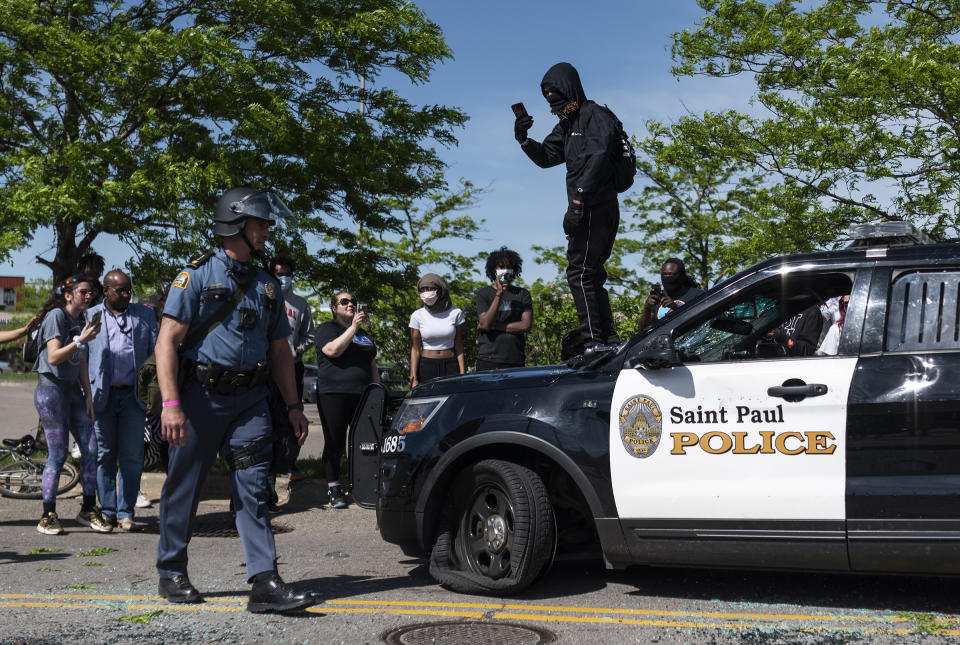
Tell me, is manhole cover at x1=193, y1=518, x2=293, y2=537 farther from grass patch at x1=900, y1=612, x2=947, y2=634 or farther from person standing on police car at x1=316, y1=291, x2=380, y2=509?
grass patch at x1=900, y1=612, x2=947, y2=634

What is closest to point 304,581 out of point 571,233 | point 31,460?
point 571,233

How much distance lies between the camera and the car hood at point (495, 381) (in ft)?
16.9

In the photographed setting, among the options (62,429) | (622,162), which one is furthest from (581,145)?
(62,429)

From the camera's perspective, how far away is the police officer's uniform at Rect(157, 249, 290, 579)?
4.86 m

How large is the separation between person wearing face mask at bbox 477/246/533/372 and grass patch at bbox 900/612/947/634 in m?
4.33

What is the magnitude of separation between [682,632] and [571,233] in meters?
3.41

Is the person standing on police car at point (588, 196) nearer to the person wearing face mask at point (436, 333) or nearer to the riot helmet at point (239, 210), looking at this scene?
the person wearing face mask at point (436, 333)

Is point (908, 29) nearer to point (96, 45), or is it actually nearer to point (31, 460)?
point (96, 45)

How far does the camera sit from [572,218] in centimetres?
691

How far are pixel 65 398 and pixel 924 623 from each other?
6426 mm

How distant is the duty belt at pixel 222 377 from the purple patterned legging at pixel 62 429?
11.5ft

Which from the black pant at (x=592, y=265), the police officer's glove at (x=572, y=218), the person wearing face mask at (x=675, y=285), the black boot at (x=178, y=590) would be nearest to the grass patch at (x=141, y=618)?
the black boot at (x=178, y=590)

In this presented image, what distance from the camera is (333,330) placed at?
8984 mm

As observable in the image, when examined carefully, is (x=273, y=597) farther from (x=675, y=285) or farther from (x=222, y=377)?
(x=675, y=285)
